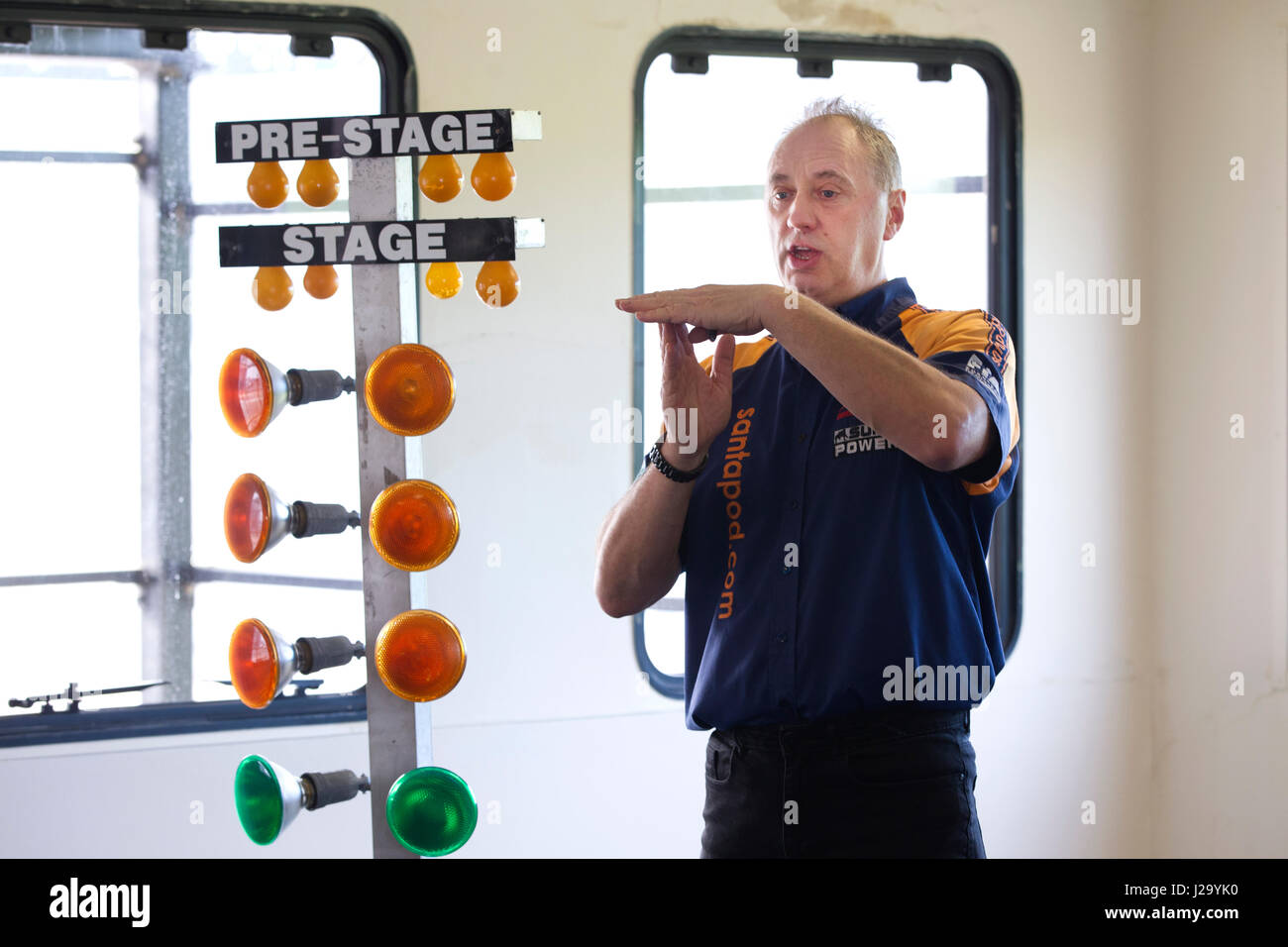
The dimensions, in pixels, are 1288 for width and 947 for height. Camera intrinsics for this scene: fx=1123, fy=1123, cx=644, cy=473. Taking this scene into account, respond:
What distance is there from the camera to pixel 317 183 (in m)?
1.47

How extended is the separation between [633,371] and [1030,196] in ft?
3.77

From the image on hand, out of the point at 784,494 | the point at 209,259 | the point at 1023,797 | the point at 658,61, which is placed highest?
the point at 658,61

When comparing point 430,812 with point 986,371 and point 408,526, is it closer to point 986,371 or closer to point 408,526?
point 408,526

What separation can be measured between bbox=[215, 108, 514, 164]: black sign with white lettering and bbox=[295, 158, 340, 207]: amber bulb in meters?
0.09

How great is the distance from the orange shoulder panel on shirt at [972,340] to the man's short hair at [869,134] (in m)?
0.25

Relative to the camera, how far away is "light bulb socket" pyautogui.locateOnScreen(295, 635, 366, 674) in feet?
4.66

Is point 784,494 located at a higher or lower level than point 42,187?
lower

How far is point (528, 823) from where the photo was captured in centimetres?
256

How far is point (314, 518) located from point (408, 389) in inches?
9.0

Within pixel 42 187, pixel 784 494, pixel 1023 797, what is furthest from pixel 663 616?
pixel 42 187

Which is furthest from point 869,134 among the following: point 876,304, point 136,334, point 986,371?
point 136,334

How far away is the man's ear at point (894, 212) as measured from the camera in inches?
67.8

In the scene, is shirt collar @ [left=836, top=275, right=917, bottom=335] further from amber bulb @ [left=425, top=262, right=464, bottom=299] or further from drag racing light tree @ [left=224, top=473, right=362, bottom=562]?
drag racing light tree @ [left=224, top=473, right=362, bottom=562]
